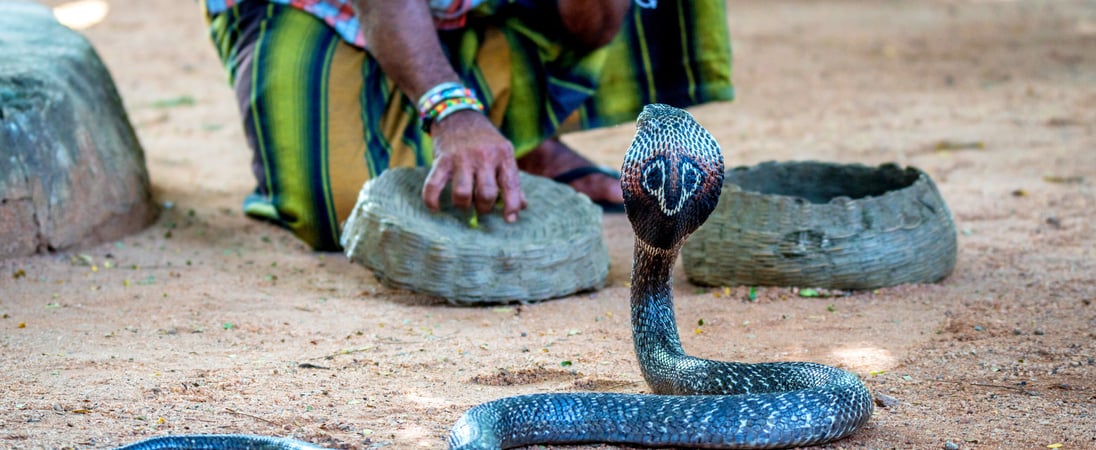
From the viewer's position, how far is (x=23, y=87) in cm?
411

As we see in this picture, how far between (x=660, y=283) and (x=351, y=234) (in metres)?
1.32

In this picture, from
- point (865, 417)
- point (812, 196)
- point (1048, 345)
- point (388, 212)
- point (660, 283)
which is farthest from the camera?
point (812, 196)

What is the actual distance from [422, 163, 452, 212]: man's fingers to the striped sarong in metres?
0.70

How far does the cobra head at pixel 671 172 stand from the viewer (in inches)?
101

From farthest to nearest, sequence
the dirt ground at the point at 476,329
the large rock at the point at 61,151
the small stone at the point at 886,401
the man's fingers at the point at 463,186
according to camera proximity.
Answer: the large rock at the point at 61,151 < the man's fingers at the point at 463,186 < the small stone at the point at 886,401 < the dirt ground at the point at 476,329

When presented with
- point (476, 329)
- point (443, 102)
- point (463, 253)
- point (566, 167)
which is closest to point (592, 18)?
point (566, 167)

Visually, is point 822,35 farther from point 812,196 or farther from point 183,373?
point 183,373

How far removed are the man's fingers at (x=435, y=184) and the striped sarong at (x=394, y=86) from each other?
0.70 m

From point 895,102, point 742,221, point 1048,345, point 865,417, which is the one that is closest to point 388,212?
point 742,221

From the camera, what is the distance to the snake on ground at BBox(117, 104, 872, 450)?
248cm

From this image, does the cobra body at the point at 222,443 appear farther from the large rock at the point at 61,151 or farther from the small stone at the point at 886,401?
the large rock at the point at 61,151

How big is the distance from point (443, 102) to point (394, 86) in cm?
74

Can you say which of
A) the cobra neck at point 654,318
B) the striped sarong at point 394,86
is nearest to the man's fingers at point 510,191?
the striped sarong at point 394,86

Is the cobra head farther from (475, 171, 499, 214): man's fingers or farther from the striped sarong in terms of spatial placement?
the striped sarong
